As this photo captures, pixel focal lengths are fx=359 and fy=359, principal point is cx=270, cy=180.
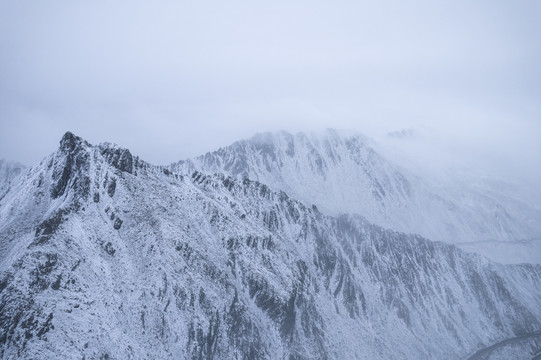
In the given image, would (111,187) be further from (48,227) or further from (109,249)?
(48,227)

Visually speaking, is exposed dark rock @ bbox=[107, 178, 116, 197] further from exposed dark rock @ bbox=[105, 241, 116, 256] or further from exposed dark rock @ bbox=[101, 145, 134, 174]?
exposed dark rock @ bbox=[105, 241, 116, 256]

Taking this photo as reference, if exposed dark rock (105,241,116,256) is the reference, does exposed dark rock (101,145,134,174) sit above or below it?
above

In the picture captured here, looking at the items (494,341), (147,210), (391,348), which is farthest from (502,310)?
(147,210)

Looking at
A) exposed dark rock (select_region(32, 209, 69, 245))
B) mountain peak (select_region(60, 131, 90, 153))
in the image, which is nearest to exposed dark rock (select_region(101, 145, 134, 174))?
mountain peak (select_region(60, 131, 90, 153))

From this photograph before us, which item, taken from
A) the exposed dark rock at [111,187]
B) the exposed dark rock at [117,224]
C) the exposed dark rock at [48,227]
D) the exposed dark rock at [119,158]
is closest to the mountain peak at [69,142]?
the exposed dark rock at [119,158]

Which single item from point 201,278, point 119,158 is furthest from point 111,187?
point 201,278

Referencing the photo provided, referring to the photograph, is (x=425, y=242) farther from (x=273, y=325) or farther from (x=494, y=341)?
(x=273, y=325)

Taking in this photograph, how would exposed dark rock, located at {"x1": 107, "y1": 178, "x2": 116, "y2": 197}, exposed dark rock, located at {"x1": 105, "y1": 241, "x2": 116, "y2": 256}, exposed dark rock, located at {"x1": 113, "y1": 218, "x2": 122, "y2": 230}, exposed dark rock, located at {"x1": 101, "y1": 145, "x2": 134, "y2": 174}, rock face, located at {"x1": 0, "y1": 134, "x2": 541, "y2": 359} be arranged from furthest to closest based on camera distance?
exposed dark rock, located at {"x1": 101, "y1": 145, "x2": 134, "y2": 174}, exposed dark rock, located at {"x1": 107, "y1": 178, "x2": 116, "y2": 197}, exposed dark rock, located at {"x1": 113, "y1": 218, "x2": 122, "y2": 230}, exposed dark rock, located at {"x1": 105, "y1": 241, "x2": 116, "y2": 256}, rock face, located at {"x1": 0, "y1": 134, "x2": 541, "y2": 359}

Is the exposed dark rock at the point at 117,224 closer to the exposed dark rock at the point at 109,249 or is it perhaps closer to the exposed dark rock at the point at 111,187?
the exposed dark rock at the point at 109,249
